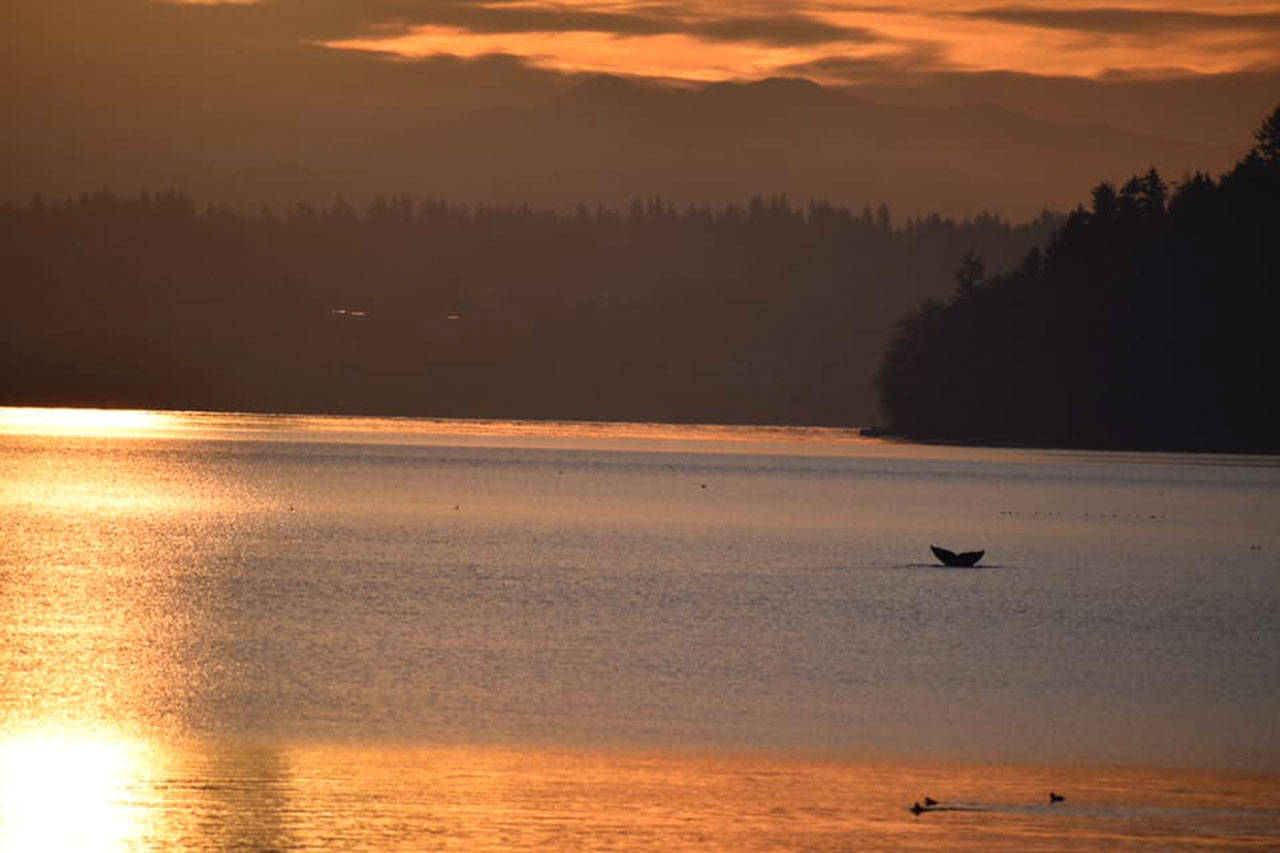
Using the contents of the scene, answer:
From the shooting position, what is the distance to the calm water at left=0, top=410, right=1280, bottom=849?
27.5 meters

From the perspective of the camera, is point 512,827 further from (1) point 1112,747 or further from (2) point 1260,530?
(2) point 1260,530

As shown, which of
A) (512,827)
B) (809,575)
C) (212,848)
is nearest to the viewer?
(212,848)

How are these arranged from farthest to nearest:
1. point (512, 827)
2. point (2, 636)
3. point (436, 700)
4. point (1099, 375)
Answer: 1. point (1099, 375)
2. point (2, 636)
3. point (436, 700)
4. point (512, 827)

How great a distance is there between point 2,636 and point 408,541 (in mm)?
37938

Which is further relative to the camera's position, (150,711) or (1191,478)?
(1191,478)

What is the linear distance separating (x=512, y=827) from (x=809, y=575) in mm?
42846

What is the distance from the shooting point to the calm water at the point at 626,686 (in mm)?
27453

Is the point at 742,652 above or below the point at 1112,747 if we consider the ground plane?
below

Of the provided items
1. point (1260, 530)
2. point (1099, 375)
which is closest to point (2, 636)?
A: point (1260, 530)

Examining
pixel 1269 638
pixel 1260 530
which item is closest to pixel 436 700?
pixel 1269 638

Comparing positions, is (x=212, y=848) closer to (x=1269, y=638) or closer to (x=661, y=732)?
(x=661, y=732)

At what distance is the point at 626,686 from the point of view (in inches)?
1572

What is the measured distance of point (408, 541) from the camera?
82312 mm

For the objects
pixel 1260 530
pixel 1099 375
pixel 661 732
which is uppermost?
pixel 661 732
